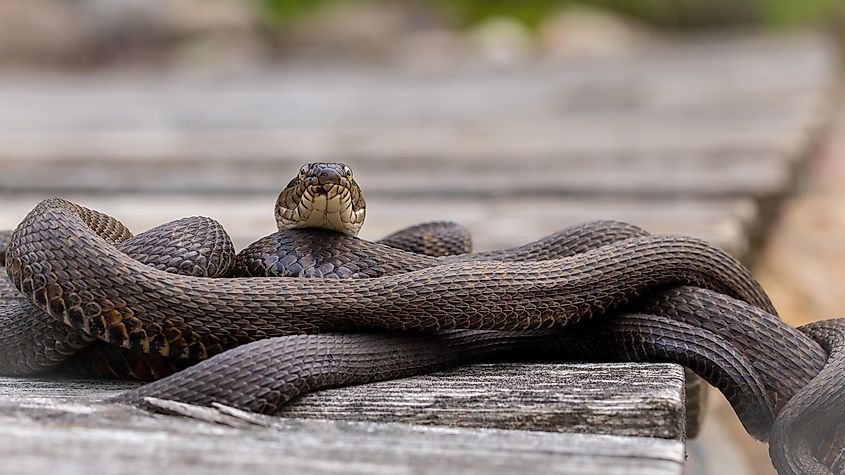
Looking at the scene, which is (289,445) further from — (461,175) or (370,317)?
(461,175)

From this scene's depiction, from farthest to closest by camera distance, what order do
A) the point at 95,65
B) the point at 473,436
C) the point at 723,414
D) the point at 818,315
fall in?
the point at 95,65 → the point at 818,315 → the point at 723,414 → the point at 473,436

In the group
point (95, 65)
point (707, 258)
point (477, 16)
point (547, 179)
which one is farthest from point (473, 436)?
point (477, 16)

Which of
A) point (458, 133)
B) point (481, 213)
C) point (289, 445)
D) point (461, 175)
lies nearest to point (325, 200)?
point (289, 445)

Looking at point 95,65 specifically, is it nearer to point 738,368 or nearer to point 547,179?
point 547,179

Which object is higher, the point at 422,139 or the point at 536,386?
the point at 422,139

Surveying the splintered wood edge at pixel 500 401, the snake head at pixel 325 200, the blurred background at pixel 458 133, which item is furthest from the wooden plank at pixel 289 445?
the blurred background at pixel 458 133

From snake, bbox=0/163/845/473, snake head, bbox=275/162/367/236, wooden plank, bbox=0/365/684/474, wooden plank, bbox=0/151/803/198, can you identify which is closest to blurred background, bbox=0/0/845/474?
wooden plank, bbox=0/151/803/198

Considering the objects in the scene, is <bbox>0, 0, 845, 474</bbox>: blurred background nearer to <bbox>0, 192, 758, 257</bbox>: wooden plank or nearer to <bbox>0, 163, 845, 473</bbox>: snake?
<bbox>0, 192, 758, 257</bbox>: wooden plank
